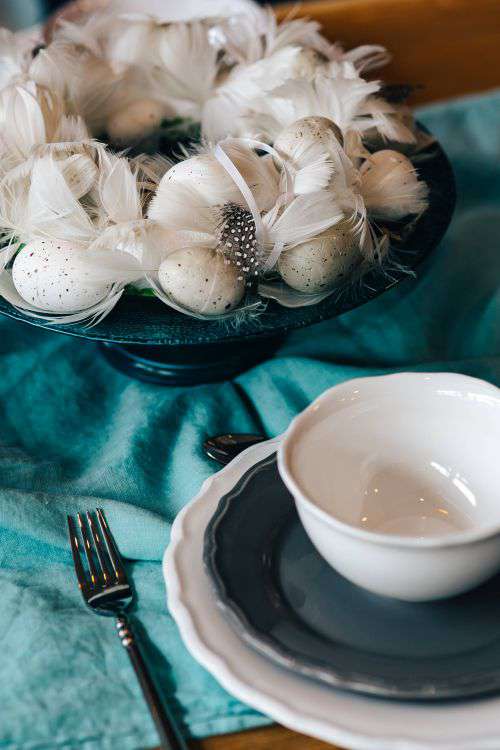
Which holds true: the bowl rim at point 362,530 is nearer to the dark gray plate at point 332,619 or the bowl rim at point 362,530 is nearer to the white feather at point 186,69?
the dark gray plate at point 332,619

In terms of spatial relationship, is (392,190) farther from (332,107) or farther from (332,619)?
(332,619)

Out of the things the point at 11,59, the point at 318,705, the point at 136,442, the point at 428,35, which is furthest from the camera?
the point at 428,35

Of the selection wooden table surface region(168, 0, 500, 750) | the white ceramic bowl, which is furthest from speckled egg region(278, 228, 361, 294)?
wooden table surface region(168, 0, 500, 750)

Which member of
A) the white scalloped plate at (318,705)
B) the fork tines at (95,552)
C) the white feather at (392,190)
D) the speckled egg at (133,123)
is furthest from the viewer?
the speckled egg at (133,123)

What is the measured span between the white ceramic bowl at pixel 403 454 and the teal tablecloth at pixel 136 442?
0.10m

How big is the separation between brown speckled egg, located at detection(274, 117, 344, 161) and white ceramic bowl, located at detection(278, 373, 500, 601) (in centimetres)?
17

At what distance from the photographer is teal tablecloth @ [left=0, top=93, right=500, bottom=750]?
0.37m

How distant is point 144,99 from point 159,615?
1.41 feet

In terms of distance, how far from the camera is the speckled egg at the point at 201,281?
47 cm

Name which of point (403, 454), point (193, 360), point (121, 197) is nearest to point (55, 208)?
point (121, 197)

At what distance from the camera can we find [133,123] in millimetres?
645

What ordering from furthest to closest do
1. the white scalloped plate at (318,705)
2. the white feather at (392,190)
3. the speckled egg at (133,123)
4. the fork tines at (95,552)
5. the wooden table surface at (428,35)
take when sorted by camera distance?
the wooden table surface at (428,35) → the speckled egg at (133,123) → the white feather at (392,190) → the fork tines at (95,552) → the white scalloped plate at (318,705)

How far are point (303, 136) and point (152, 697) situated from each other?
12.9 inches

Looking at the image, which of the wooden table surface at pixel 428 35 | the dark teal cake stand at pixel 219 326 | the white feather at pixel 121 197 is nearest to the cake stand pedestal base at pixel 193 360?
the dark teal cake stand at pixel 219 326
